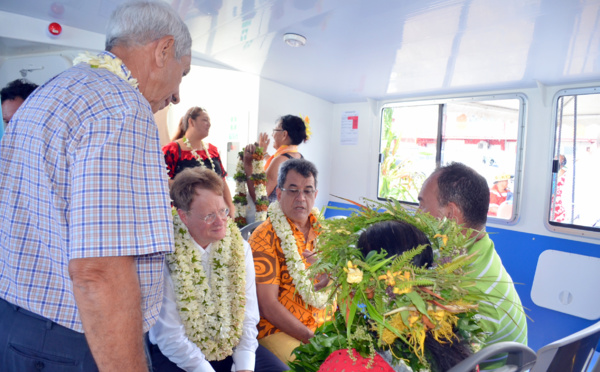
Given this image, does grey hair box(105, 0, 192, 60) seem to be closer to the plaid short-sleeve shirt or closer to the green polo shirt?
the plaid short-sleeve shirt

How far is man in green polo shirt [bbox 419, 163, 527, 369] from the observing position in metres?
1.59

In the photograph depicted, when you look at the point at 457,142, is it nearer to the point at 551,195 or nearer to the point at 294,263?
the point at 551,195

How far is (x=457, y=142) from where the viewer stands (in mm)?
5062

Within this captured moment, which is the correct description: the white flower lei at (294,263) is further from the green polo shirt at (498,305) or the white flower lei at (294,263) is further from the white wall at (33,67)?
the white wall at (33,67)

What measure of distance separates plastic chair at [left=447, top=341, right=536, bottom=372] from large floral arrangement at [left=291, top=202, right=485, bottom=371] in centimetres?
8

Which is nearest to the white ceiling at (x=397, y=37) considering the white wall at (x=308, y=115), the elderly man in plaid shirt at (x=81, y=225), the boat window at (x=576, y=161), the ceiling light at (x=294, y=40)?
the ceiling light at (x=294, y=40)

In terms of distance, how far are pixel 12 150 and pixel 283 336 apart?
180cm

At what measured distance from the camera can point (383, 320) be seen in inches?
44.9

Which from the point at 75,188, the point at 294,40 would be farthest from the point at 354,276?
the point at 294,40

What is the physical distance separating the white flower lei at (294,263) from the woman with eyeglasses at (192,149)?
1251 millimetres

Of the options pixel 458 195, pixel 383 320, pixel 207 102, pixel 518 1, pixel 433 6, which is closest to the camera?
pixel 383 320

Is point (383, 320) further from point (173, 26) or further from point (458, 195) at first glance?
point (173, 26)

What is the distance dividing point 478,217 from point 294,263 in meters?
1.15

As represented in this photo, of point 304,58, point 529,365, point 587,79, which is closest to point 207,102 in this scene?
point 304,58
